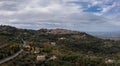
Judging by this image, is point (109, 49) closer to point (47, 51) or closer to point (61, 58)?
point (47, 51)

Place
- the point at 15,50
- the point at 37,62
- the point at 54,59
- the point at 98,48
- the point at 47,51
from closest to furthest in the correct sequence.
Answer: the point at 37,62
the point at 54,59
the point at 15,50
the point at 47,51
the point at 98,48

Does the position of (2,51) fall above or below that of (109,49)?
above

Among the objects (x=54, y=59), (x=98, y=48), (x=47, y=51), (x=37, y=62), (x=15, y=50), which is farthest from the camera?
(x=98, y=48)

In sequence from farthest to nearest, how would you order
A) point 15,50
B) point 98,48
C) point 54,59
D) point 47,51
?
point 98,48, point 47,51, point 15,50, point 54,59

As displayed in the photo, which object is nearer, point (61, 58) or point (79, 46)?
point (61, 58)

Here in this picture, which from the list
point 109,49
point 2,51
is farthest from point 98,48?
point 2,51

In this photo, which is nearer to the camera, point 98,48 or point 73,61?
point 73,61

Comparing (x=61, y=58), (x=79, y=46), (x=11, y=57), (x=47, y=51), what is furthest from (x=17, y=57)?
(x=79, y=46)

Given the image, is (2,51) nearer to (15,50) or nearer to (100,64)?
(15,50)

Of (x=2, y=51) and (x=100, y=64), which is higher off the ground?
(x=2, y=51)
